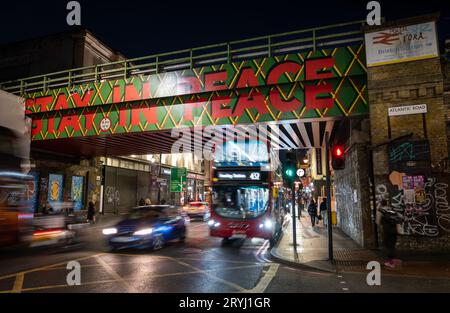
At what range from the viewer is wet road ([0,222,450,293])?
6844 millimetres

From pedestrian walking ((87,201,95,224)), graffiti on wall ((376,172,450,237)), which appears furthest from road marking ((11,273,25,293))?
pedestrian walking ((87,201,95,224))

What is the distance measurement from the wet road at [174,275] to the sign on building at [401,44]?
25.2 feet

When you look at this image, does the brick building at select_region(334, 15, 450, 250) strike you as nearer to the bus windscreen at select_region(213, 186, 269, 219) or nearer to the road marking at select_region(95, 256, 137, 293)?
the bus windscreen at select_region(213, 186, 269, 219)

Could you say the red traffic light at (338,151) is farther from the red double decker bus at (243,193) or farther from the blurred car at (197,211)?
the blurred car at (197,211)

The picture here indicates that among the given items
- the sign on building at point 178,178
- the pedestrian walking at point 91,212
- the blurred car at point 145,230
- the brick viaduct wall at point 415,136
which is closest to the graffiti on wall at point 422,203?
the brick viaduct wall at point 415,136

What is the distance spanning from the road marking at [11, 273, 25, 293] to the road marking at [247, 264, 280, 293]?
455cm

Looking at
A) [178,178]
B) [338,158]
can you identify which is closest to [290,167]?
[338,158]

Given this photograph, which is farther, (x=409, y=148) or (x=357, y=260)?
(x=409, y=148)

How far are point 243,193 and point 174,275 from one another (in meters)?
5.97

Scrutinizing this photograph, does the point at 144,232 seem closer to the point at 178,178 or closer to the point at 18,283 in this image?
the point at 18,283

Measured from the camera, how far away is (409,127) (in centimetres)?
1149

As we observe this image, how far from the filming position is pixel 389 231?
8.95 meters

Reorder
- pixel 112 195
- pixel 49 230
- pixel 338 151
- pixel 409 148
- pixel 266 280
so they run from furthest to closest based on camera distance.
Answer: pixel 112 195 < pixel 49 230 < pixel 409 148 < pixel 338 151 < pixel 266 280
